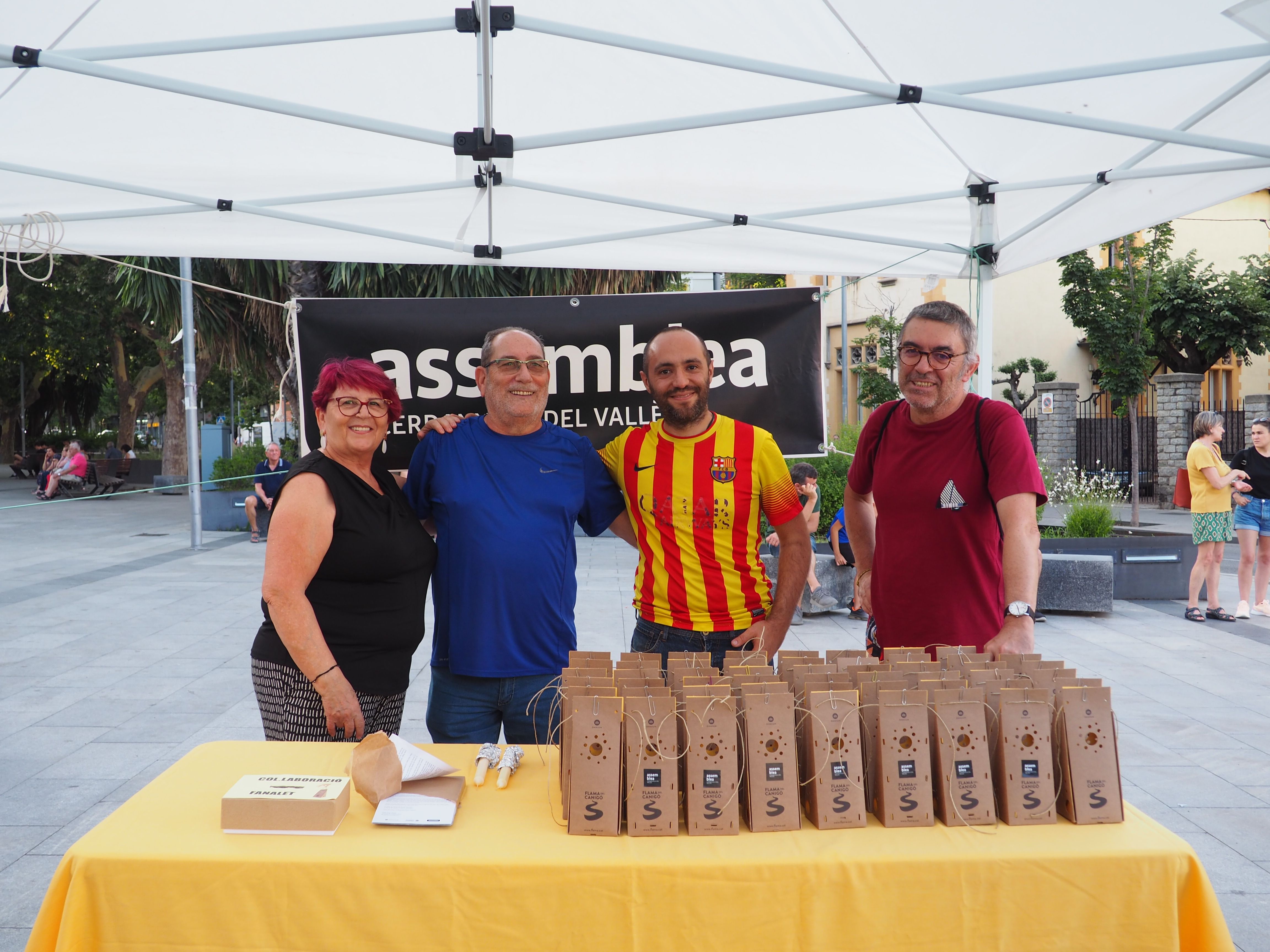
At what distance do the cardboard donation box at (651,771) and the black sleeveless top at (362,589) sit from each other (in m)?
1.00

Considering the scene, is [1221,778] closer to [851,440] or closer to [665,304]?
[665,304]

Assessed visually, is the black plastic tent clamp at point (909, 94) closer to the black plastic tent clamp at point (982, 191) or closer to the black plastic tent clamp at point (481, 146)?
the black plastic tent clamp at point (982, 191)

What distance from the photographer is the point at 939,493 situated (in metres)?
2.58

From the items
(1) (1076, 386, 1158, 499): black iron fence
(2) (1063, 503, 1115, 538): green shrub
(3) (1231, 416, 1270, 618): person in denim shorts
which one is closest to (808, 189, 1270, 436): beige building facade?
(1) (1076, 386, 1158, 499): black iron fence

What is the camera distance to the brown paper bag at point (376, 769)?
6.05 ft

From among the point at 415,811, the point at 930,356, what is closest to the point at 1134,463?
the point at 930,356

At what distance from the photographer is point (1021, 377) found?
25062 mm

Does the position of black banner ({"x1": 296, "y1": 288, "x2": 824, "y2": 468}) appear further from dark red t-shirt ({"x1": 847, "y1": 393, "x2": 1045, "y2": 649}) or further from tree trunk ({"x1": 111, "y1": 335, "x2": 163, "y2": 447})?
tree trunk ({"x1": 111, "y1": 335, "x2": 163, "y2": 447})

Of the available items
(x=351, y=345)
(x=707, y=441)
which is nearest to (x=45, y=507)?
(x=351, y=345)

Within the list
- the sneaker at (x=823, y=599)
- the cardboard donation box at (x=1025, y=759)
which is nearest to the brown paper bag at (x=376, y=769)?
the cardboard donation box at (x=1025, y=759)

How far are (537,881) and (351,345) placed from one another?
102 inches

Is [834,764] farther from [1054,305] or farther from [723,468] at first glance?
[1054,305]

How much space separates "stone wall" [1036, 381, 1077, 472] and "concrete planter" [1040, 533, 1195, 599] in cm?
1322

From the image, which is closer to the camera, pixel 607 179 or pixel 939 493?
pixel 939 493
